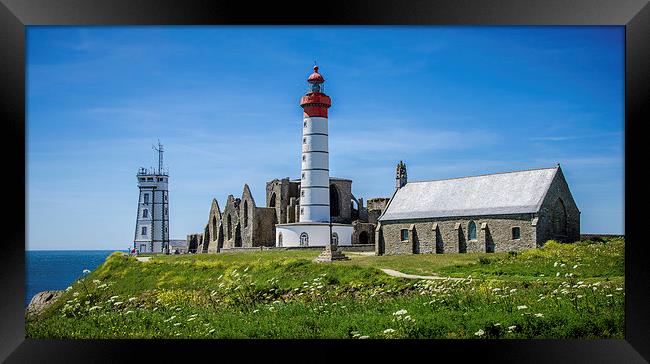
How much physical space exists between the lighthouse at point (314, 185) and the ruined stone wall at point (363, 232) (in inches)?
27.4

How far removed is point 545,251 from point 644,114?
7.42m

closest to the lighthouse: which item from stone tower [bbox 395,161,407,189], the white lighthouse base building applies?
the white lighthouse base building

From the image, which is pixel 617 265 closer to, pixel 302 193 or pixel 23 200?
pixel 23 200

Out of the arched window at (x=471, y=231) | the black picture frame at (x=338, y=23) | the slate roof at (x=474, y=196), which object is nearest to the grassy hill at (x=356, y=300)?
the black picture frame at (x=338, y=23)

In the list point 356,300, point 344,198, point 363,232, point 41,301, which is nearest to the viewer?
point 356,300

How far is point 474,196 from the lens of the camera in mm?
21562

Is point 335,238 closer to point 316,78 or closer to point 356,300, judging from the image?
point 316,78

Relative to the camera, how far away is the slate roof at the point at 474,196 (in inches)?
793

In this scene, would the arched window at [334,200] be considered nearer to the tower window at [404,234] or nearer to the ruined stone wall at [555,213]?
the tower window at [404,234]

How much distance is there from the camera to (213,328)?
1194 cm

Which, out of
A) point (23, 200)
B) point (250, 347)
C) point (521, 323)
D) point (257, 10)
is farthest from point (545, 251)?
point (23, 200)

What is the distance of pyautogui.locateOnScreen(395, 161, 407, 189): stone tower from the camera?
80.4 ft

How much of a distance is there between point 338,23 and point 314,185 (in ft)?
62.8

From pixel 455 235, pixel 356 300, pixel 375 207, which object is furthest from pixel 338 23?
pixel 375 207
